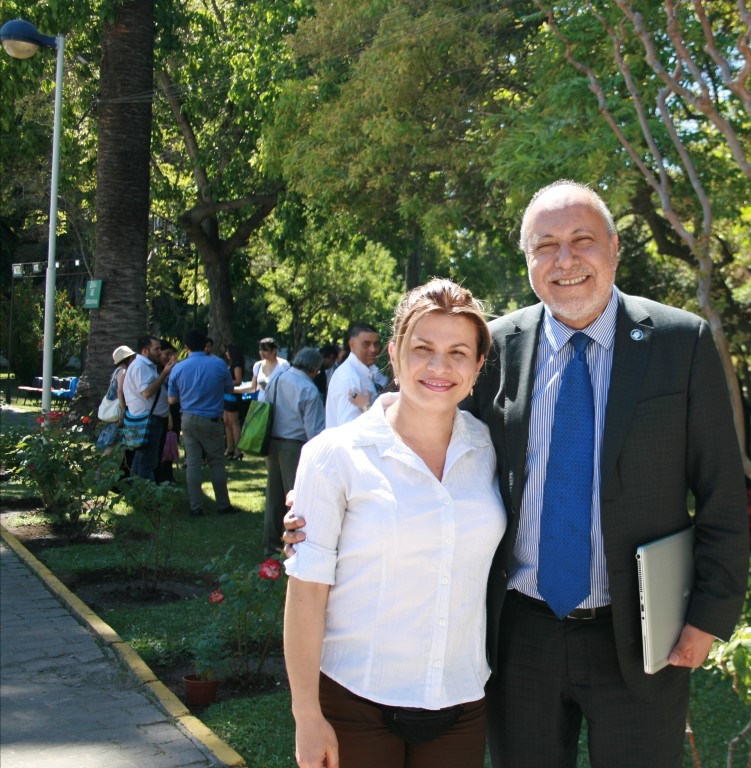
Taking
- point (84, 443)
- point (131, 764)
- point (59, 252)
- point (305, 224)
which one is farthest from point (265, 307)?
point (131, 764)

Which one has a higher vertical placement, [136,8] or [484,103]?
[136,8]

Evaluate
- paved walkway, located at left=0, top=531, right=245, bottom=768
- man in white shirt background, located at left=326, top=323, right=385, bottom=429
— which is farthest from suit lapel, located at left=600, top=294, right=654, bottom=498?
man in white shirt background, located at left=326, top=323, right=385, bottom=429

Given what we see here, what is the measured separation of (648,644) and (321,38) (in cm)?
1196

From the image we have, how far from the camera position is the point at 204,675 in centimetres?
550

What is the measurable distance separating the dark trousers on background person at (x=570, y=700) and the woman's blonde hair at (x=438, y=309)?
75cm

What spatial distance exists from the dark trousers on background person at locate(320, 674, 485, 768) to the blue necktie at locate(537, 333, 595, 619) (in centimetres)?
39

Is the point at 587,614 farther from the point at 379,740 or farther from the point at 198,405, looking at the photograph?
the point at 198,405

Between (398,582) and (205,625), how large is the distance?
4.61 m

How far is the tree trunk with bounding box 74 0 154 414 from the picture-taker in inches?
506

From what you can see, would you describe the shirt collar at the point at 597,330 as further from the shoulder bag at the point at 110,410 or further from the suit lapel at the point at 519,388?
the shoulder bag at the point at 110,410

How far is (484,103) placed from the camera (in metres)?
12.0

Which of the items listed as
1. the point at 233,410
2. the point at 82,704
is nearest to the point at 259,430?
the point at 82,704

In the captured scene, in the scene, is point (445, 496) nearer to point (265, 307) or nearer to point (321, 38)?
point (321, 38)

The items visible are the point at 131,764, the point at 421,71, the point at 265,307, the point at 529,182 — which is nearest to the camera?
the point at 131,764
